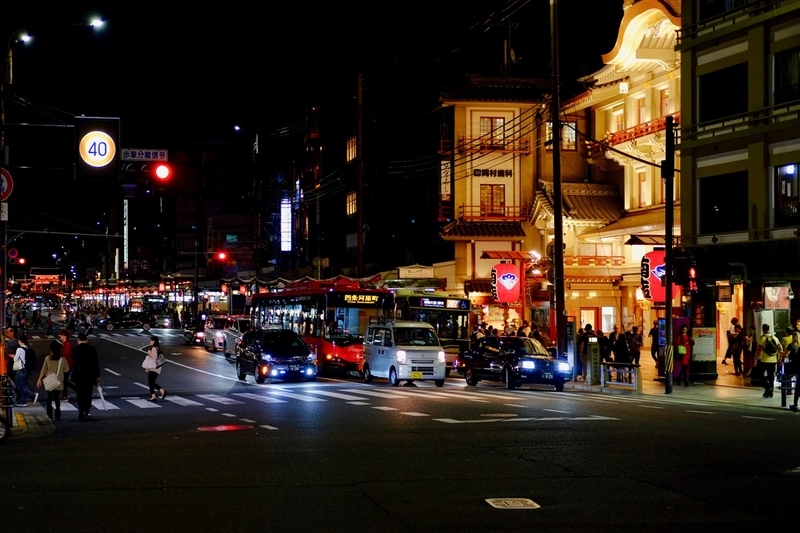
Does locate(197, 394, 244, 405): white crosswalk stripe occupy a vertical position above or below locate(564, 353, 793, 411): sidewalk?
below

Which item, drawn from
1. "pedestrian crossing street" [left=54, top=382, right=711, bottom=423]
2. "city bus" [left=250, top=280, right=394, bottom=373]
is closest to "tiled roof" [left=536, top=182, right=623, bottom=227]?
"city bus" [left=250, top=280, right=394, bottom=373]

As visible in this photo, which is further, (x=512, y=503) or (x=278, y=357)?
(x=278, y=357)

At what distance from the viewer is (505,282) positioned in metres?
44.0

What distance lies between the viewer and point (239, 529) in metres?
9.17

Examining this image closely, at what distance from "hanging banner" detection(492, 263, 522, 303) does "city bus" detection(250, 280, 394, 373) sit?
806 cm

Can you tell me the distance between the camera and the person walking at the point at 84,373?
20.6m

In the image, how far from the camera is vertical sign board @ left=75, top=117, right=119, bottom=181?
19.5 m

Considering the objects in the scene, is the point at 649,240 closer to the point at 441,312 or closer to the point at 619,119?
the point at 441,312

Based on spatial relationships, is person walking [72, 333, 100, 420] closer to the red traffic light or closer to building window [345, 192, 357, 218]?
the red traffic light

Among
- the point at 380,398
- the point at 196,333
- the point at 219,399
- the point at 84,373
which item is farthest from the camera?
the point at 196,333

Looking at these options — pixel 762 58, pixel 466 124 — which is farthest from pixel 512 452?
pixel 466 124

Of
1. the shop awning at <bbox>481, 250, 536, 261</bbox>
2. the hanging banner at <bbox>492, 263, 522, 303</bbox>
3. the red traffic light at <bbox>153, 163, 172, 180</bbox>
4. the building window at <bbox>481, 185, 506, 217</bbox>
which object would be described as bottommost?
the hanging banner at <bbox>492, 263, 522, 303</bbox>

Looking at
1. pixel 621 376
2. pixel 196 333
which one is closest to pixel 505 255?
pixel 621 376

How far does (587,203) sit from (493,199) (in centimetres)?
626
